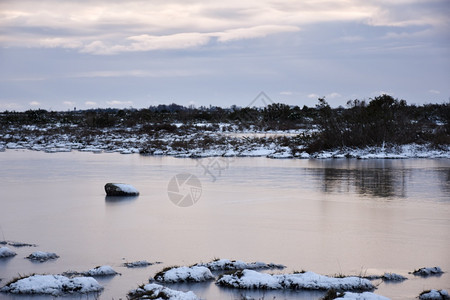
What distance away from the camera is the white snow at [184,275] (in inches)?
350

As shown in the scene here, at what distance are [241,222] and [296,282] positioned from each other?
19.0 feet

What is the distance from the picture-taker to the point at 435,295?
796 centimetres

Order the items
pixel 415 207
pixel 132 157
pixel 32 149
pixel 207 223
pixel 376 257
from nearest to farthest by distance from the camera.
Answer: pixel 376 257
pixel 207 223
pixel 415 207
pixel 132 157
pixel 32 149

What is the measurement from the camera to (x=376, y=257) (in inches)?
419

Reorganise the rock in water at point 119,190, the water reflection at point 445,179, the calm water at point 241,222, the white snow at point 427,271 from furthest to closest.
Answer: the water reflection at point 445,179 → the rock in water at point 119,190 → the calm water at point 241,222 → the white snow at point 427,271

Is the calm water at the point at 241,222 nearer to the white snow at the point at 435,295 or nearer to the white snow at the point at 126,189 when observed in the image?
the white snow at the point at 435,295

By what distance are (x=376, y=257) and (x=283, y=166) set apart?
18410 millimetres

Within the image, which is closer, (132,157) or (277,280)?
(277,280)

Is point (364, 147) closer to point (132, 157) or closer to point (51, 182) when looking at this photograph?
point (132, 157)

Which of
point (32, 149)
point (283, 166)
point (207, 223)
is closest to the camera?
point (207, 223)

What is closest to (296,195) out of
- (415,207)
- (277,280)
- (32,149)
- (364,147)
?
(415,207)

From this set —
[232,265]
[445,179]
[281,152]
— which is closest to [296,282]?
[232,265]

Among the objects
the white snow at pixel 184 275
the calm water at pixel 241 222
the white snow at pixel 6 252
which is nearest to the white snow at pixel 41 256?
the calm water at pixel 241 222

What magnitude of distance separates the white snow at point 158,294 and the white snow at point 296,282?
108cm
